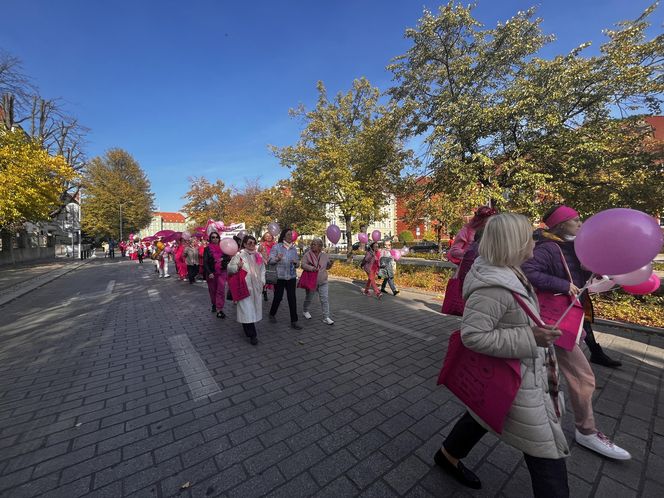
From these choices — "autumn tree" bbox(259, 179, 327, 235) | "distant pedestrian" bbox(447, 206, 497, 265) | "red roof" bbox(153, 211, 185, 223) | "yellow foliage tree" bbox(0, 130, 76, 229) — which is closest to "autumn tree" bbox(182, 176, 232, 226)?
"autumn tree" bbox(259, 179, 327, 235)

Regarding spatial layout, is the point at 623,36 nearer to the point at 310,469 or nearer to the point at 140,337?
the point at 310,469

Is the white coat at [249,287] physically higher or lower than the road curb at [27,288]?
higher

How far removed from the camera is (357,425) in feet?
9.05

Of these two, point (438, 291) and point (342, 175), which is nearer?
point (438, 291)

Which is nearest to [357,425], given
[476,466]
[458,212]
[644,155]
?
[476,466]

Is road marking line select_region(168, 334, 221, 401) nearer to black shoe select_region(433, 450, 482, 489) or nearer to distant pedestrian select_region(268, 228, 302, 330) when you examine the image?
distant pedestrian select_region(268, 228, 302, 330)

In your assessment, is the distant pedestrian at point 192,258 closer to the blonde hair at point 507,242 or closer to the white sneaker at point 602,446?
the blonde hair at point 507,242

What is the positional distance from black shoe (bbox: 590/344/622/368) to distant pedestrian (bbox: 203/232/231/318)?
21.8ft

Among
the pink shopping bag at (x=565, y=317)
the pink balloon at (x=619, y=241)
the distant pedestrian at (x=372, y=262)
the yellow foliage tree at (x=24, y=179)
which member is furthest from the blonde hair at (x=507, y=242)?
the yellow foliage tree at (x=24, y=179)

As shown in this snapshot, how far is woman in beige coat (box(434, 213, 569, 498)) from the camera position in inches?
58.9

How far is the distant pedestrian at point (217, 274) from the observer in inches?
266

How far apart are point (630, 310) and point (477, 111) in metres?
7.64

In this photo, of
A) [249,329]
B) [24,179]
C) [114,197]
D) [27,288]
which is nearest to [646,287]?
[249,329]

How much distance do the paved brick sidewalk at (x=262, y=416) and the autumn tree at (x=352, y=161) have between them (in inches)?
496
